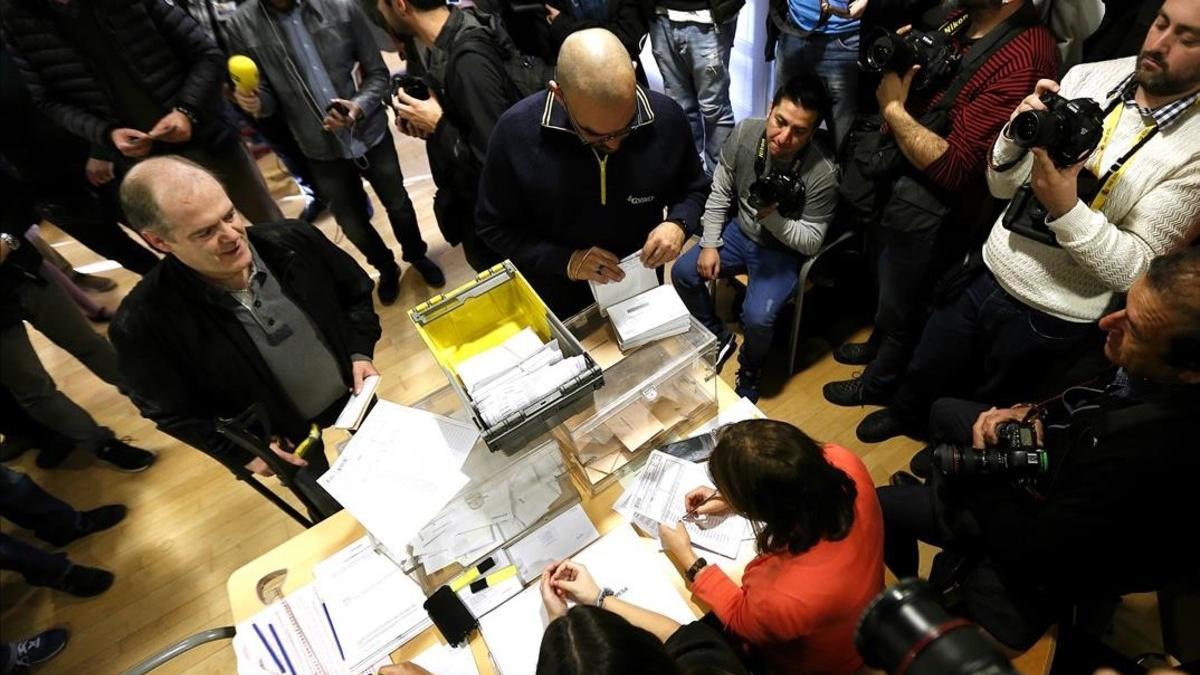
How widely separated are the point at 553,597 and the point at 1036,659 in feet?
4.05

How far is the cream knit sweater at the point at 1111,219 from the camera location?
1546mm

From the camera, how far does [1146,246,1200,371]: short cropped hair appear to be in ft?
4.06

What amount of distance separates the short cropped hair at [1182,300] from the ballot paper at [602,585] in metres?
1.24

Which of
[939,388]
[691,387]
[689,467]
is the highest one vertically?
[691,387]

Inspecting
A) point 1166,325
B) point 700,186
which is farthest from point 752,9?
point 1166,325

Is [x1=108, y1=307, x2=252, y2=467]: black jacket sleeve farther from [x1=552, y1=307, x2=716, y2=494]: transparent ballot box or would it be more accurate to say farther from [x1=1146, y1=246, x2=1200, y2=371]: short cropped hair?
[x1=1146, y1=246, x2=1200, y2=371]: short cropped hair

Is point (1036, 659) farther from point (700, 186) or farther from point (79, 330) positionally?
point (79, 330)

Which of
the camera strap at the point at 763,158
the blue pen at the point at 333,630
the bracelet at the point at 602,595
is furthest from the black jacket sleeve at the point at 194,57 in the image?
the bracelet at the point at 602,595

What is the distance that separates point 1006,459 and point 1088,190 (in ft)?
2.82

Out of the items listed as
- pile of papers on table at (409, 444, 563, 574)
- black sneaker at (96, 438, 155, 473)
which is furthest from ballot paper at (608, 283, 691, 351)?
black sneaker at (96, 438, 155, 473)

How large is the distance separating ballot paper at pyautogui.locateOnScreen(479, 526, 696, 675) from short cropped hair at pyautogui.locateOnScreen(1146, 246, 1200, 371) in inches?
49.0

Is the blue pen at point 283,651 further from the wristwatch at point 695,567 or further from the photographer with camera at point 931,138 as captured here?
the photographer with camera at point 931,138

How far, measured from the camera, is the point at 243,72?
254 centimetres

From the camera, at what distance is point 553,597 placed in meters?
1.34
